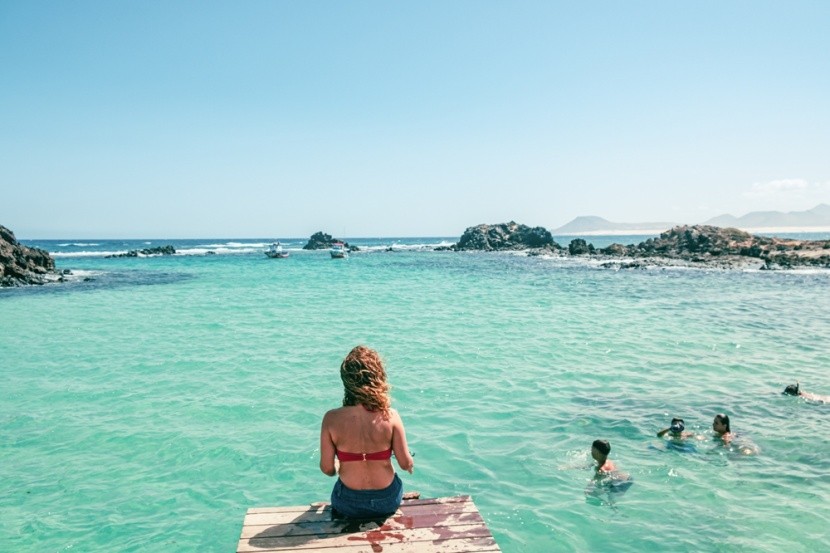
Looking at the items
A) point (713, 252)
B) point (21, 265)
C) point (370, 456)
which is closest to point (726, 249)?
point (713, 252)

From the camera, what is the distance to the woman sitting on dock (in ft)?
16.7

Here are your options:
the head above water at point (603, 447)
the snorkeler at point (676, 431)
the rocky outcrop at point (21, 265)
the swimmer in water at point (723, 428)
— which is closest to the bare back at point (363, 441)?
the head above water at point (603, 447)

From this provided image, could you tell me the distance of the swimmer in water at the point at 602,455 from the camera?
9478mm

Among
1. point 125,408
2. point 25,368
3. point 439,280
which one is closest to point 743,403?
point 125,408

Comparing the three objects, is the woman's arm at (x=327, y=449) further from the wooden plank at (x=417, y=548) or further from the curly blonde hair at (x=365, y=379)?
the wooden plank at (x=417, y=548)

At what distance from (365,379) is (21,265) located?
2156 inches

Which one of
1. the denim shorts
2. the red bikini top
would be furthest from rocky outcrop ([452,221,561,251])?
the red bikini top

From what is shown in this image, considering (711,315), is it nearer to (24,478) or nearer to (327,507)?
(327,507)

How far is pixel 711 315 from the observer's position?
26734 millimetres

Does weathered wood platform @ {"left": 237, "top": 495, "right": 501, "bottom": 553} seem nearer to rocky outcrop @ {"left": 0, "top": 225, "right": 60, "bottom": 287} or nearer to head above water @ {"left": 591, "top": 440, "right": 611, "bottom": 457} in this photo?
head above water @ {"left": 591, "top": 440, "right": 611, "bottom": 457}

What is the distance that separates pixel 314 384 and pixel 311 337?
22.9 ft

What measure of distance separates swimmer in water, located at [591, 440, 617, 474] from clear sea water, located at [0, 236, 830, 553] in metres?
0.25

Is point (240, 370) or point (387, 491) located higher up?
point (387, 491)

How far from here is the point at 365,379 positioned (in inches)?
200
